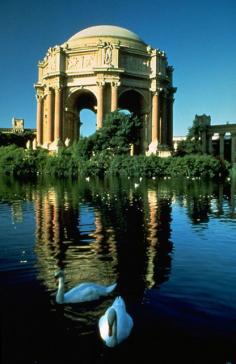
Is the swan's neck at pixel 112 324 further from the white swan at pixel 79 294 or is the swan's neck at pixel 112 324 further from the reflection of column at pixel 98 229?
the reflection of column at pixel 98 229

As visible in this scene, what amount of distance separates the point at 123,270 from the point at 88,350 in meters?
3.90

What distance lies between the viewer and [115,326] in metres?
6.68

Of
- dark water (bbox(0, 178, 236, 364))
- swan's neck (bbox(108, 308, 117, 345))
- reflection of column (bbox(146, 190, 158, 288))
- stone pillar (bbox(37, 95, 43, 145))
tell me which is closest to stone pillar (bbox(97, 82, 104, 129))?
stone pillar (bbox(37, 95, 43, 145))

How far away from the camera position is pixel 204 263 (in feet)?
36.5

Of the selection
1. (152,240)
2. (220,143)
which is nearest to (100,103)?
(220,143)

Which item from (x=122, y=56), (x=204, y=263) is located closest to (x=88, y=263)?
(x=204, y=263)

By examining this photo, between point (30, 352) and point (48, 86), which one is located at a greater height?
point (48, 86)

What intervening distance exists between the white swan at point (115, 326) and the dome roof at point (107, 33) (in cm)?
6500

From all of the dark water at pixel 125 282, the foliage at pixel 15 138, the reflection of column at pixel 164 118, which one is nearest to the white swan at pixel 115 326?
the dark water at pixel 125 282

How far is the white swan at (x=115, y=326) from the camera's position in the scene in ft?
21.6

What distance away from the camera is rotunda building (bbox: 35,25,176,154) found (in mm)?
65562

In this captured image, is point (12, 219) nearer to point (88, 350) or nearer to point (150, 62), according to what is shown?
point (88, 350)

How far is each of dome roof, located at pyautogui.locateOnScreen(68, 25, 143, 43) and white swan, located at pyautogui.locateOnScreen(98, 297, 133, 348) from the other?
64996mm

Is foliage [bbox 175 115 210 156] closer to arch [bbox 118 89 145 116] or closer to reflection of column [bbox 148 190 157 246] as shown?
arch [bbox 118 89 145 116]
